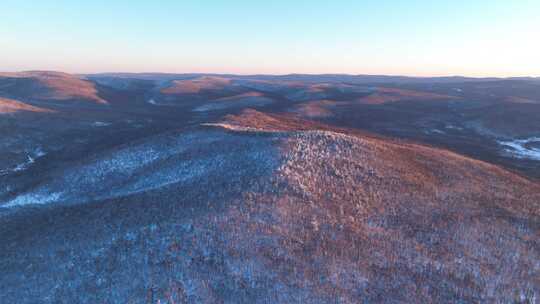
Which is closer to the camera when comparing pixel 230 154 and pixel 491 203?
pixel 491 203

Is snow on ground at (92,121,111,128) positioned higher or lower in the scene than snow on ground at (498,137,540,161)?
higher

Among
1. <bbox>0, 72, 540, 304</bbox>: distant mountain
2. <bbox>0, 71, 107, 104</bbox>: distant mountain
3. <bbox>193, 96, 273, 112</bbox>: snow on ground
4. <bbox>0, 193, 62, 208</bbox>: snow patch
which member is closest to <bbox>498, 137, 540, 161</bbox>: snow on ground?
<bbox>0, 72, 540, 304</bbox>: distant mountain

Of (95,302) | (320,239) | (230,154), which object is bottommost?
(95,302)

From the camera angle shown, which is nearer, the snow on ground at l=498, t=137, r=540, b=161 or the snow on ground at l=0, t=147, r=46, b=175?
the snow on ground at l=0, t=147, r=46, b=175

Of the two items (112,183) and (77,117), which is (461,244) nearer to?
(112,183)

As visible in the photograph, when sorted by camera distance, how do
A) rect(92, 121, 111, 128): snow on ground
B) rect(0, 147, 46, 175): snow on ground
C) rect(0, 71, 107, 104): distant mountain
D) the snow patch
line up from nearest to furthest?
the snow patch, rect(0, 147, 46, 175): snow on ground, rect(92, 121, 111, 128): snow on ground, rect(0, 71, 107, 104): distant mountain

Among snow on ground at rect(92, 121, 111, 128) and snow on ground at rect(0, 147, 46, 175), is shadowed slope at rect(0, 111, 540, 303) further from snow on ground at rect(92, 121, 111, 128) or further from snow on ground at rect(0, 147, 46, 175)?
snow on ground at rect(92, 121, 111, 128)

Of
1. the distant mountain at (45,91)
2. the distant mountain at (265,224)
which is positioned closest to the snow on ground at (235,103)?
the distant mountain at (45,91)

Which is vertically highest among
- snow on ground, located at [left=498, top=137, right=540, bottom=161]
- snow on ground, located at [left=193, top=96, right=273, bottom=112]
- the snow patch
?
snow on ground, located at [left=193, top=96, right=273, bottom=112]

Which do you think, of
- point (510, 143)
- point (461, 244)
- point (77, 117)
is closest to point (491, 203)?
point (461, 244)
